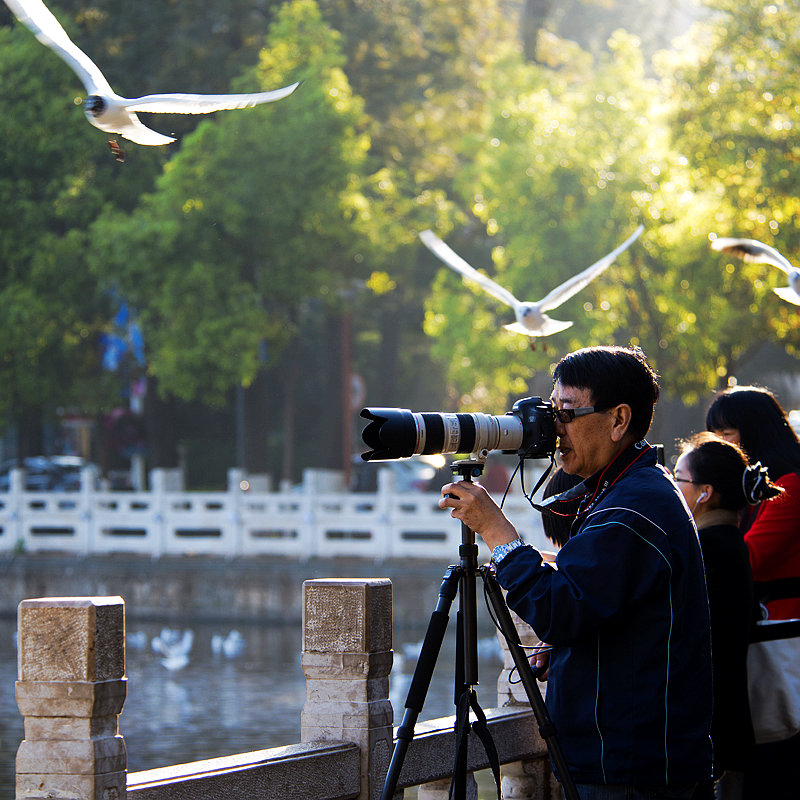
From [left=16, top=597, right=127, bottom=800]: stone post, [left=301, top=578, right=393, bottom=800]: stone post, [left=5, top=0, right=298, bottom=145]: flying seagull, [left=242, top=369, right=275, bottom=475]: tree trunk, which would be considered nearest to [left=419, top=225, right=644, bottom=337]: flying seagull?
[left=5, top=0, right=298, bottom=145]: flying seagull

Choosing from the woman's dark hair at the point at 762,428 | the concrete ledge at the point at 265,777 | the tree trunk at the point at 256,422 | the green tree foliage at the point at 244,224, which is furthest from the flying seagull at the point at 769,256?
the tree trunk at the point at 256,422

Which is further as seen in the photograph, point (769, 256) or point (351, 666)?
point (769, 256)

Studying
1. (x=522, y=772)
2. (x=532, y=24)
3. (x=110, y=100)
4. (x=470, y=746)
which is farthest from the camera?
(x=532, y=24)

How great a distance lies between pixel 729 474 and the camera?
3699mm

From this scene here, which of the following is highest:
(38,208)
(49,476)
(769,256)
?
(38,208)

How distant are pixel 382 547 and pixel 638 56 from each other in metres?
8.27

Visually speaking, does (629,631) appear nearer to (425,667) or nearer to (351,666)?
(425,667)

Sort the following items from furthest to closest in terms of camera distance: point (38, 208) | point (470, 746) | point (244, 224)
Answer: point (38, 208) < point (244, 224) < point (470, 746)

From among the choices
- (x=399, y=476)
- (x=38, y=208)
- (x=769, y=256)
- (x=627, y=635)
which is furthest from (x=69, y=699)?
(x=399, y=476)

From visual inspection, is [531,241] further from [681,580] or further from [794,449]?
[681,580]

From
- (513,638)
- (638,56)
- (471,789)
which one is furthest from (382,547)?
(513,638)

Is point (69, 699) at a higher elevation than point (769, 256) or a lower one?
lower

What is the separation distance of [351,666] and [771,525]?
1220 millimetres

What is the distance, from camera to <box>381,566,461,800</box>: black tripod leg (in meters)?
3.11
